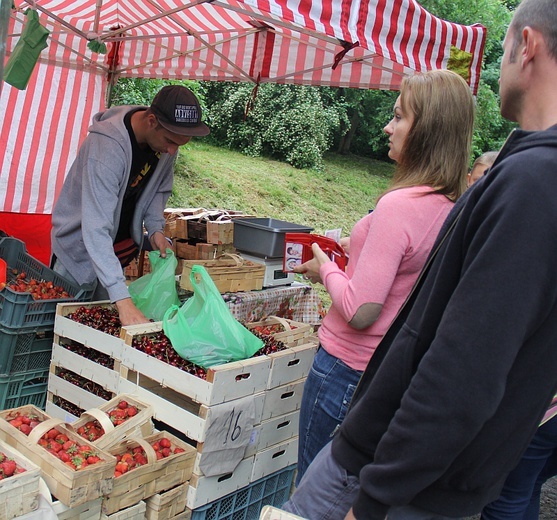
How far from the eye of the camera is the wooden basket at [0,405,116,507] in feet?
6.84

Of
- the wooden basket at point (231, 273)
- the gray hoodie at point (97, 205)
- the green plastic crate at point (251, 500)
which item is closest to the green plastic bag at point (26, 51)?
the gray hoodie at point (97, 205)

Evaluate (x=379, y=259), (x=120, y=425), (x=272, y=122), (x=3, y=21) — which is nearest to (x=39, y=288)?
(x=120, y=425)

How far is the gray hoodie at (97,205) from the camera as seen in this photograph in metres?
3.07

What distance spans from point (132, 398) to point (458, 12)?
59.3ft

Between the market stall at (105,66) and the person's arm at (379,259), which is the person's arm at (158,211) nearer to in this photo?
the market stall at (105,66)

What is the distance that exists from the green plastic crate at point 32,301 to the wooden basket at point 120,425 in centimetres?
80

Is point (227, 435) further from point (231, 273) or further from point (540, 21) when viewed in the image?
point (540, 21)

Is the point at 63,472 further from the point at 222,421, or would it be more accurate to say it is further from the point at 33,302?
the point at 33,302

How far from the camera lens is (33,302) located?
313 centimetres

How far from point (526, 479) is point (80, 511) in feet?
5.49

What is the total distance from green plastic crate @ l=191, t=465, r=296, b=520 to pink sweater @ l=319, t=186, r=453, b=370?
1.35 m

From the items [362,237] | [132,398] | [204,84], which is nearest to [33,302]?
[132,398]

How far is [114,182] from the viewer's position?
10.5 feet

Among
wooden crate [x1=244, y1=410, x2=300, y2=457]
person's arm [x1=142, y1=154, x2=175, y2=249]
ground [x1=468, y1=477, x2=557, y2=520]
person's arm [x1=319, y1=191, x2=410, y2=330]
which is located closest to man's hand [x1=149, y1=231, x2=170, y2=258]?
person's arm [x1=142, y1=154, x2=175, y2=249]
